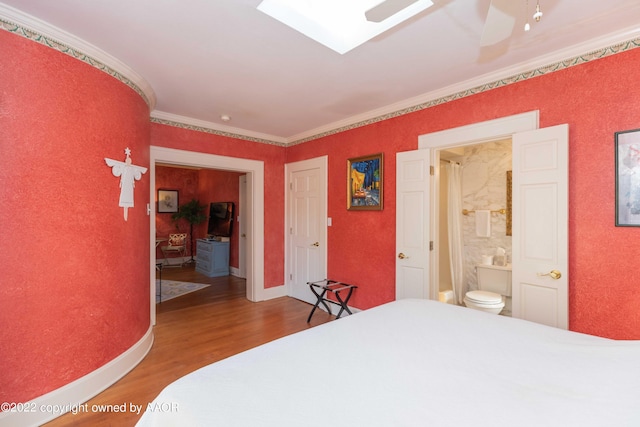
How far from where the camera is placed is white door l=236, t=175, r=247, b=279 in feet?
18.7

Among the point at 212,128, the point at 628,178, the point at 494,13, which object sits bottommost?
the point at 628,178

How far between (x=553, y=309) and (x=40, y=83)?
147 inches

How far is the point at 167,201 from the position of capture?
7176 mm

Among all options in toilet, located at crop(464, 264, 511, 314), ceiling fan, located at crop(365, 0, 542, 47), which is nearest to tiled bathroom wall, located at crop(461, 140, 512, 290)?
toilet, located at crop(464, 264, 511, 314)

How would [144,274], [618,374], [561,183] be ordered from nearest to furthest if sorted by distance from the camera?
1. [618,374]
2. [561,183]
3. [144,274]

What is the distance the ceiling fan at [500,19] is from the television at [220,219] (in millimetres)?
5729

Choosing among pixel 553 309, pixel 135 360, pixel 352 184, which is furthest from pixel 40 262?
pixel 553 309

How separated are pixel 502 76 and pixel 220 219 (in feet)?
19.1

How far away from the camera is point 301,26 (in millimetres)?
1866

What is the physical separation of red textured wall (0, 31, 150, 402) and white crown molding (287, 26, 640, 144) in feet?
8.09

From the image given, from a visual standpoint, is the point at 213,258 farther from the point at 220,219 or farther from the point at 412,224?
the point at 412,224

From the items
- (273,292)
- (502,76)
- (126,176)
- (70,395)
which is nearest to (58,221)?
(126,176)

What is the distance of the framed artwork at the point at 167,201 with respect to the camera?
7.10 m

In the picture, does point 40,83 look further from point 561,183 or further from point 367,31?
point 561,183
